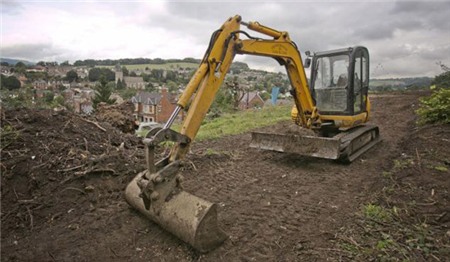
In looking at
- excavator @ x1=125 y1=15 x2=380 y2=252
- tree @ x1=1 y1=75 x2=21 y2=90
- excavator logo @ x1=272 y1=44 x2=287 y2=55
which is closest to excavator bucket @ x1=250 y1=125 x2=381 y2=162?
excavator @ x1=125 y1=15 x2=380 y2=252

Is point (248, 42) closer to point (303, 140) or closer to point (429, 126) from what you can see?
point (303, 140)

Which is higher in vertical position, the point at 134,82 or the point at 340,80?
the point at 134,82

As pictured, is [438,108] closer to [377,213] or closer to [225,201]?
[377,213]

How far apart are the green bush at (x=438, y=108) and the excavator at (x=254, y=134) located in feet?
5.69

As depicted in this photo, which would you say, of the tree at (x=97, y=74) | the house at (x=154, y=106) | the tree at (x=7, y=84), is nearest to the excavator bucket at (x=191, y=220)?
the tree at (x=7, y=84)

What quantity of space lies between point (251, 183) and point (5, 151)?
3.75 metres

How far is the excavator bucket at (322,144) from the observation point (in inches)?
227

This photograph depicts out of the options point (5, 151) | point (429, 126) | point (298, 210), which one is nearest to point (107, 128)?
point (5, 151)

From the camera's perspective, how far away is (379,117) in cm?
1177

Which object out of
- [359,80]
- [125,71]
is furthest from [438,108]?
[125,71]

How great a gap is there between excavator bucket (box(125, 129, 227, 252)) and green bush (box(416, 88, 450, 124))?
23.6ft

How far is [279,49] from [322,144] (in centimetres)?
198

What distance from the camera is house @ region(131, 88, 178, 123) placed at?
55062 mm

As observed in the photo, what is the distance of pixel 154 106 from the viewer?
5684cm
